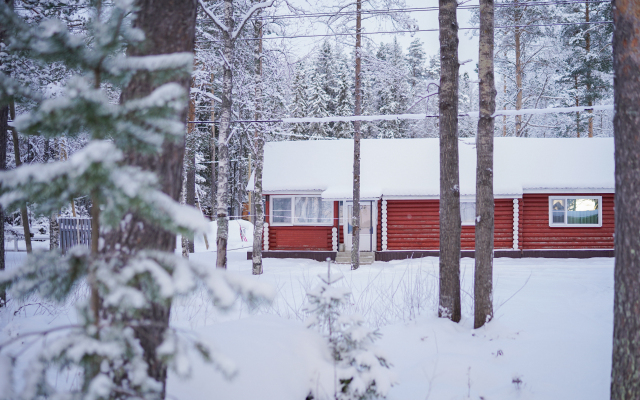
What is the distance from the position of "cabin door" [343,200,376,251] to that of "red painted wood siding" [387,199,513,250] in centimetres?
69

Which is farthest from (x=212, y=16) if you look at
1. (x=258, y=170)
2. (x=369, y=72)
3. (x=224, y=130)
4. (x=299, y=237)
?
(x=299, y=237)

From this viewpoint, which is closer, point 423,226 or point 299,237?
point 423,226

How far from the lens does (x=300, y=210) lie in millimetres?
18266

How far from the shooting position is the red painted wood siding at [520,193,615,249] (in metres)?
17.1

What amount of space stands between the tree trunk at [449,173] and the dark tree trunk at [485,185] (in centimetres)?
31

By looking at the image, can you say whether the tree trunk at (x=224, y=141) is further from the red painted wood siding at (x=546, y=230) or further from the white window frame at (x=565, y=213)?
the white window frame at (x=565, y=213)

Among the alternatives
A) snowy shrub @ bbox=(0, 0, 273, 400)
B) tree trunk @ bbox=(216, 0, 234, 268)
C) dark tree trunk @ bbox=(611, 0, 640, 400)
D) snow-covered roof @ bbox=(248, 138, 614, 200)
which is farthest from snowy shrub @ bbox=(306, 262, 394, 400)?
snow-covered roof @ bbox=(248, 138, 614, 200)

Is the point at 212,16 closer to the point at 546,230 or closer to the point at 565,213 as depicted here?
the point at 546,230

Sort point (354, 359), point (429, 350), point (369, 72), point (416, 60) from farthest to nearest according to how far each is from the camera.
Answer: point (416, 60), point (369, 72), point (429, 350), point (354, 359)

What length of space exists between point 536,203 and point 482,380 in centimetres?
1515

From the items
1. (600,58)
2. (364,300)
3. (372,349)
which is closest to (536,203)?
(600,58)

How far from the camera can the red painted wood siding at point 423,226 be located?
17125 mm

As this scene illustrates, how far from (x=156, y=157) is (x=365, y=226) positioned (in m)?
17.3

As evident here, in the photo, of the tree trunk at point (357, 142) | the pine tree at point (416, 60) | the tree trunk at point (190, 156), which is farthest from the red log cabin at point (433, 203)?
the pine tree at point (416, 60)
